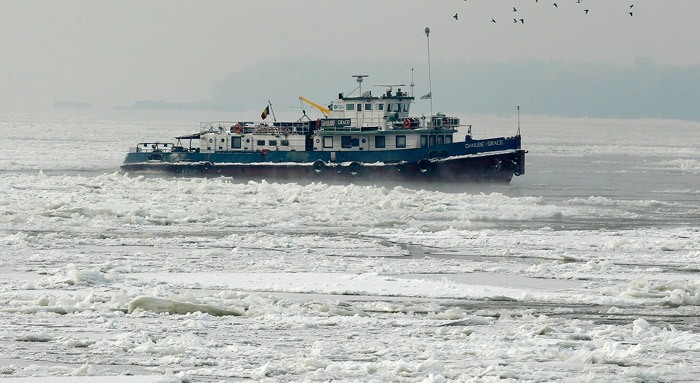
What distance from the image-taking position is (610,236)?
23500 mm

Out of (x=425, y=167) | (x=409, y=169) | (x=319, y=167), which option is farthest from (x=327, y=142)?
(x=425, y=167)

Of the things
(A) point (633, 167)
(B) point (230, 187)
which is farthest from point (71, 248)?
(A) point (633, 167)

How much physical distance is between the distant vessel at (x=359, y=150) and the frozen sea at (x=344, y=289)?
39.2 ft

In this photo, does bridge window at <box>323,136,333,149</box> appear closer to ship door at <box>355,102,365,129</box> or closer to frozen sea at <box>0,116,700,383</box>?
ship door at <box>355,102,365,129</box>

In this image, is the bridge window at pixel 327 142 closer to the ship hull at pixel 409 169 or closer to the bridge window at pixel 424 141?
the ship hull at pixel 409 169

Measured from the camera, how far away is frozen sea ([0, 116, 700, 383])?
1158 cm

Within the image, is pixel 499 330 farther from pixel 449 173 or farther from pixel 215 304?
pixel 449 173

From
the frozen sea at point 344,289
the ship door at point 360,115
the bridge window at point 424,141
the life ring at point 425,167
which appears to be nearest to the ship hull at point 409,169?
the life ring at point 425,167

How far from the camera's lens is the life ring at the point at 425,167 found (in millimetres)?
44031

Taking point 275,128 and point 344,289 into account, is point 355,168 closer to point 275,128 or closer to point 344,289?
point 275,128

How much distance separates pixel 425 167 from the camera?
44.1m

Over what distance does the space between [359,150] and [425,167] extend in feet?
10.3

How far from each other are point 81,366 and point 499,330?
5176mm

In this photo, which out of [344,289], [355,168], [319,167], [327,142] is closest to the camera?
[344,289]
